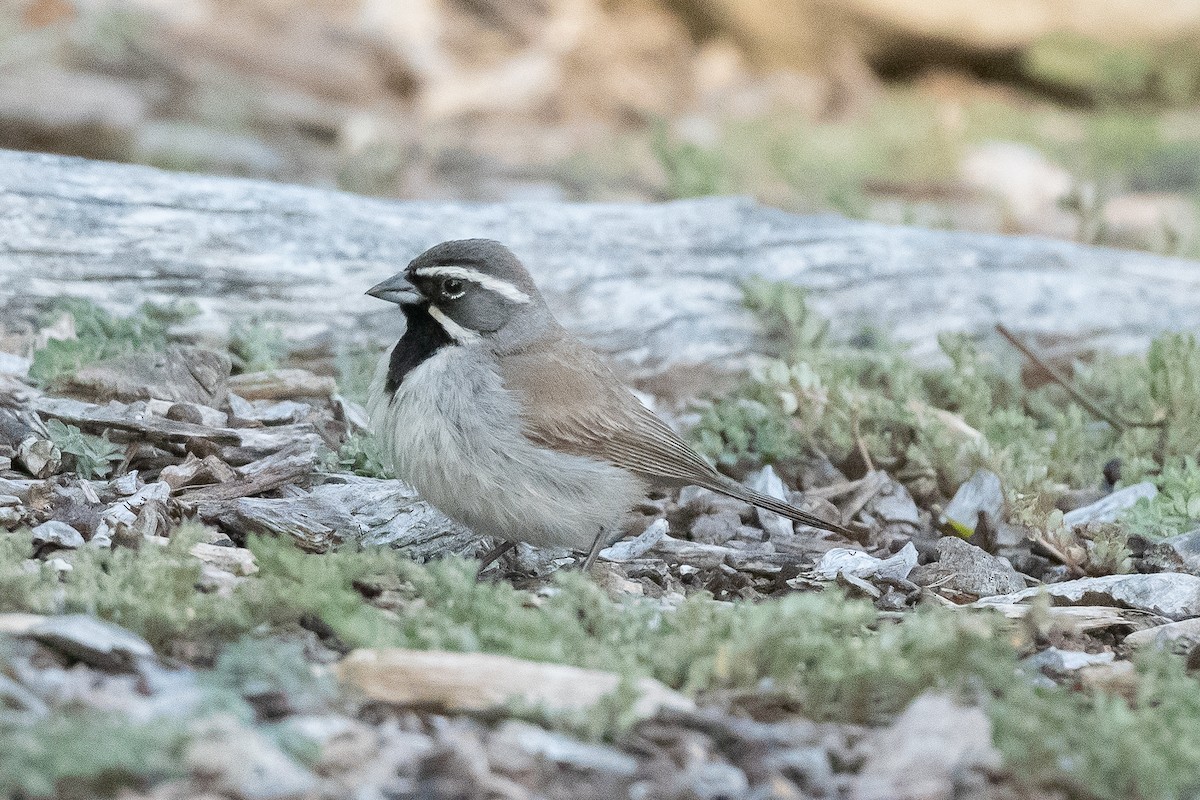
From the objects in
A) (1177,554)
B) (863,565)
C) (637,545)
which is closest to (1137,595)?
(1177,554)

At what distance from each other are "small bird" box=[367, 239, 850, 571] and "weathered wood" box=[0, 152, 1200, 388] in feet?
5.12

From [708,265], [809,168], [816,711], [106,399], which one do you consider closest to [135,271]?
[106,399]

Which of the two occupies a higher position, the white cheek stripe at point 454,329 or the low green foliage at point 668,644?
the white cheek stripe at point 454,329

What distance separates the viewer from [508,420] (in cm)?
553

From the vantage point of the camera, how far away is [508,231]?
797 centimetres

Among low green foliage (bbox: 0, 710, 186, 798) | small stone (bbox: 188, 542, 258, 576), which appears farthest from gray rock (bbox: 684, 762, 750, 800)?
small stone (bbox: 188, 542, 258, 576)

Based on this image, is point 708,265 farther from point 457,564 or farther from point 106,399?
point 457,564

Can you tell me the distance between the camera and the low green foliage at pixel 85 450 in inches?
222

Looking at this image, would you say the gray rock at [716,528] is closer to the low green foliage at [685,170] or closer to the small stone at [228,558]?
the small stone at [228,558]

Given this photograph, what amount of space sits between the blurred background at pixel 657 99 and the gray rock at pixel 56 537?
567cm

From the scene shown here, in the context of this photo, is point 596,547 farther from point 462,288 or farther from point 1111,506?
A: point 1111,506

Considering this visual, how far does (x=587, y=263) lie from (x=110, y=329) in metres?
2.62

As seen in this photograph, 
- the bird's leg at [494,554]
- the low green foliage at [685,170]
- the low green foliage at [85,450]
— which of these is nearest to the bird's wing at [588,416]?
the bird's leg at [494,554]

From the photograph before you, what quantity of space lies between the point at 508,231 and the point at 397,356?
235 cm
